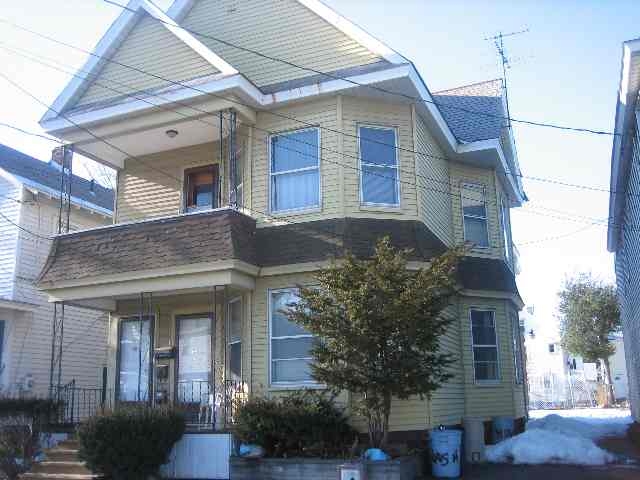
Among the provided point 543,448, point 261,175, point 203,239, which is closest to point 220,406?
point 203,239

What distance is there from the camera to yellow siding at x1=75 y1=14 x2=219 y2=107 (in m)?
14.2

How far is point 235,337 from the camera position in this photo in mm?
13953

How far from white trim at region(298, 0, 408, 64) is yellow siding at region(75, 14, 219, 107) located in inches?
109

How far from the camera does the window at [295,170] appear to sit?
13648 millimetres

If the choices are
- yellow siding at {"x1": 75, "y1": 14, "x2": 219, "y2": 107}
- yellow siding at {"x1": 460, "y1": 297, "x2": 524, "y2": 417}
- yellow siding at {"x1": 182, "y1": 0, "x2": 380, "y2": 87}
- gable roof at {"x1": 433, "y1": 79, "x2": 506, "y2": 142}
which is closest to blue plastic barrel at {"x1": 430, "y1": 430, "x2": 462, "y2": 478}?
yellow siding at {"x1": 460, "y1": 297, "x2": 524, "y2": 417}

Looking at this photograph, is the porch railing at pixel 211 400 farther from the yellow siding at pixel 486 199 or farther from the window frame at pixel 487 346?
the yellow siding at pixel 486 199

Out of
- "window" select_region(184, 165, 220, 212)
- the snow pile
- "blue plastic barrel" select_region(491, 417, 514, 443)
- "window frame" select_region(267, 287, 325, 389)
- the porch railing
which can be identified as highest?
"window" select_region(184, 165, 220, 212)

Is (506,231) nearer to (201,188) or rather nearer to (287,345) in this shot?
(287,345)

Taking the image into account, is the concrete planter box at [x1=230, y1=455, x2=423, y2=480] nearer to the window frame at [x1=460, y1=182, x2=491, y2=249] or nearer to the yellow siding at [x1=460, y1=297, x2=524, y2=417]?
the yellow siding at [x1=460, y1=297, x2=524, y2=417]

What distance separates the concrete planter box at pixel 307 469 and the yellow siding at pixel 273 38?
7.91m

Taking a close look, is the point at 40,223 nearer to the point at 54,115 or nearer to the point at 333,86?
the point at 54,115

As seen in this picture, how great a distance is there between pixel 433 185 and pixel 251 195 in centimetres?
421

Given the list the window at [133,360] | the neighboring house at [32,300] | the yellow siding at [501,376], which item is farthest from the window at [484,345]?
the neighboring house at [32,300]

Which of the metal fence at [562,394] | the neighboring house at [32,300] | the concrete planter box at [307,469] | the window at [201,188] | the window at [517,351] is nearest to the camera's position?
the concrete planter box at [307,469]
